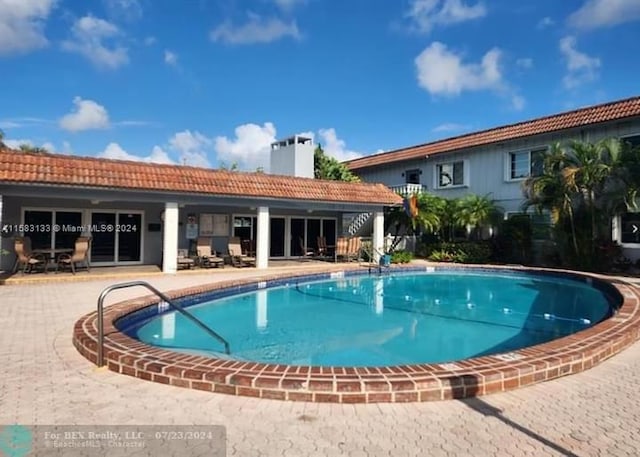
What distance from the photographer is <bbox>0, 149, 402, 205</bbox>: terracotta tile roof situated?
510 inches

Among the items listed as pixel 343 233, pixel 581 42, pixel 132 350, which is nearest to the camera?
pixel 132 350

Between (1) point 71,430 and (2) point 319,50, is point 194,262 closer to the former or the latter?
(2) point 319,50

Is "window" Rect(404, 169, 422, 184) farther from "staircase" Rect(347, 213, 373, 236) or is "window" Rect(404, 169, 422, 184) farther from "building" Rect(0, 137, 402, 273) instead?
"building" Rect(0, 137, 402, 273)

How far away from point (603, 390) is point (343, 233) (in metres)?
20.0

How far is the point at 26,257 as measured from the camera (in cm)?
1304

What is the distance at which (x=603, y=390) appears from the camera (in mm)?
4637

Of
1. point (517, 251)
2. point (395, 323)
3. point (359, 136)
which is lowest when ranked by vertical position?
point (395, 323)

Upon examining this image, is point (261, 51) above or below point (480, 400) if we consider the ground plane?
above

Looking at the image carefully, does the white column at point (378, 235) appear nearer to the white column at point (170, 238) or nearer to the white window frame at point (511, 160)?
the white window frame at point (511, 160)

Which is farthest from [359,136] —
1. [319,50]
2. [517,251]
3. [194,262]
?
[194,262]

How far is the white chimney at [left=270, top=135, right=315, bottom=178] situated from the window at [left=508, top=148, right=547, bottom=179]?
12.9 metres

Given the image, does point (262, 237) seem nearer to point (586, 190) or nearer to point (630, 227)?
point (586, 190)

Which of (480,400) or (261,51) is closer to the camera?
(480,400)

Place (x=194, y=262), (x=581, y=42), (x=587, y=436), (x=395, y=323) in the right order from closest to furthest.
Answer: (x=587, y=436) < (x=395, y=323) < (x=581, y=42) < (x=194, y=262)
